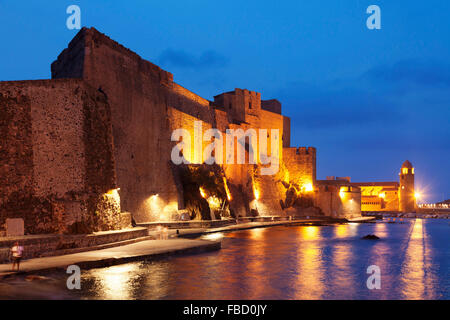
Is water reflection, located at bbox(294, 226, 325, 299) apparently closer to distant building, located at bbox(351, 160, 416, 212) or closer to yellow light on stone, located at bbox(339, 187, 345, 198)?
yellow light on stone, located at bbox(339, 187, 345, 198)

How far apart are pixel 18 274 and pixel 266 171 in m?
30.5

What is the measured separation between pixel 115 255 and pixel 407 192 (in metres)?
71.5

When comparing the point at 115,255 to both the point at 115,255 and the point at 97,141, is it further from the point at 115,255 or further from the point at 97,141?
the point at 97,141

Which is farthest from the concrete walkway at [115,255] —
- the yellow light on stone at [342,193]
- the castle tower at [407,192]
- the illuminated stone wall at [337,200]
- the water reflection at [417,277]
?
the castle tower at [407,192]

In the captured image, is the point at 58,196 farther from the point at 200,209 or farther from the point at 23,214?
the point at 200,209

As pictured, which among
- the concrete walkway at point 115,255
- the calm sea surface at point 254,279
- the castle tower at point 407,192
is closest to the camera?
the calm sea surface at point 254,279

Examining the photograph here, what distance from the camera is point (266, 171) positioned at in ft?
126

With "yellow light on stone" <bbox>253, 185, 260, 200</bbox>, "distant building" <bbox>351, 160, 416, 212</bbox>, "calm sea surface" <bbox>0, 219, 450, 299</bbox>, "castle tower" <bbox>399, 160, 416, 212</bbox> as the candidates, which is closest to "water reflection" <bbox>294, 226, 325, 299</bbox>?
"calm sea surface" <bbox>0, 219, 450, 299</bbox>

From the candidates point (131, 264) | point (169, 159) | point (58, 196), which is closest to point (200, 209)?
point (169, 159)

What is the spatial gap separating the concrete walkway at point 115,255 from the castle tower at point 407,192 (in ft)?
216

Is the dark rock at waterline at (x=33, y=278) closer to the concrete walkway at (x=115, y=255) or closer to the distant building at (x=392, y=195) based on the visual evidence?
the concrete walkway at (x=115, y=255)

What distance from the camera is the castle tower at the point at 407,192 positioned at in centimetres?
7331

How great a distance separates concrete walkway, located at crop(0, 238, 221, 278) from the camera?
391 inches

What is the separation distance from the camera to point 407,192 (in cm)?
7431
